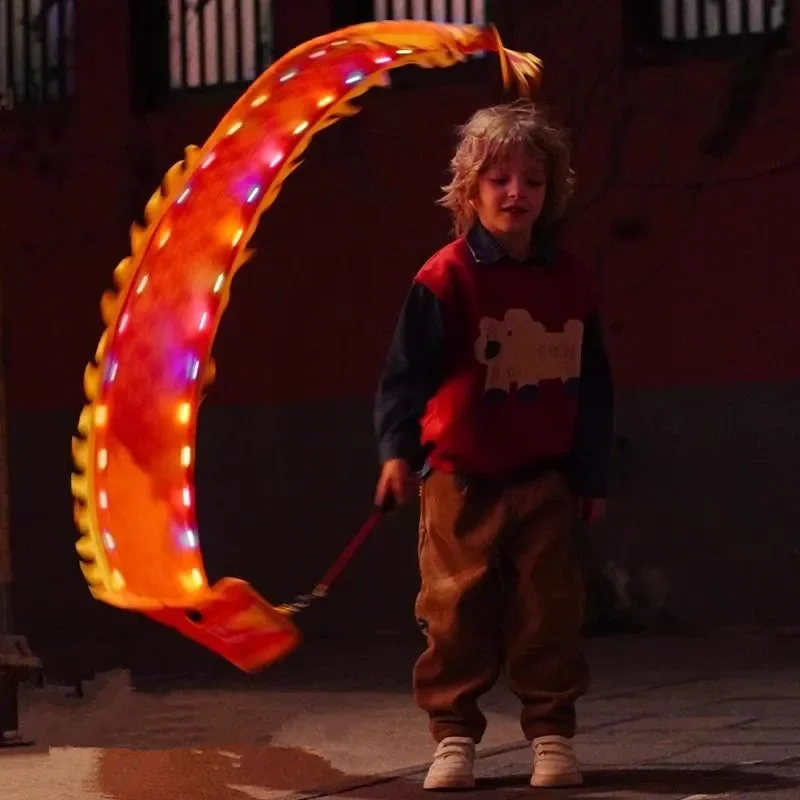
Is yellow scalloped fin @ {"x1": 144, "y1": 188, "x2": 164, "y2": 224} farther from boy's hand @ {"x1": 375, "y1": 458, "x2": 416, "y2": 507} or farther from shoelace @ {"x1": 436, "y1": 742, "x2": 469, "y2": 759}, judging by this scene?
shoelace @ {"x1": 436, "y1": 742, "x2": 469, "y2": 759}

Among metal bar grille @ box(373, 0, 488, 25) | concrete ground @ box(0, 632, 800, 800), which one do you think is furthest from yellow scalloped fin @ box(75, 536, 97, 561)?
metal bar grille @ box(373, 0, 488, 25)

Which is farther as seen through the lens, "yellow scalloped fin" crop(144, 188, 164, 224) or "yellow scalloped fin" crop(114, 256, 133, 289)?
"yellow scalloped fin" crop(114, 256, 133, 289)

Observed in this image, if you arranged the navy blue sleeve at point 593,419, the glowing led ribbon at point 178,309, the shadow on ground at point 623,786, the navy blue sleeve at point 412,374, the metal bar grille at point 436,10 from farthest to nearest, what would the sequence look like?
the metal bar grille at point 436,10 < the glowing led ribbon at point 178,309 < the navy blue sleeve at point 593,419 < the navy blue sleeve at point 412,374 < the shadow on ground at point 623,786

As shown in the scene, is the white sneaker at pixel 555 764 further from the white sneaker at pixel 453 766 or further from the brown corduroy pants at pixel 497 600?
the white sneaker at pixel 453 766

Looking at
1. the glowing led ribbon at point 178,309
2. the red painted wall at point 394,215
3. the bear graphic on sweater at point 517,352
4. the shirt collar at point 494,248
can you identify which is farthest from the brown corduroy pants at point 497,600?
the red painted wall at point 394,215

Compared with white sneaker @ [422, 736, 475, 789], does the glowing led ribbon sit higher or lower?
higher

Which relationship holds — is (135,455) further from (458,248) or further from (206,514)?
(206,514)

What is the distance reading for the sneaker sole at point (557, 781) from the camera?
5141 millimetres

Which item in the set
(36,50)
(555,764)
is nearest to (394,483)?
(555,764)

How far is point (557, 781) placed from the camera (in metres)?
5.14

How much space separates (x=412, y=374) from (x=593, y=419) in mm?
512

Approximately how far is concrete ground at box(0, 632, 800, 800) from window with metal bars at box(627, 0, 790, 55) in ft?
11.2

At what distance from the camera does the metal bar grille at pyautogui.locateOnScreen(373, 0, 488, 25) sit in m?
11.3

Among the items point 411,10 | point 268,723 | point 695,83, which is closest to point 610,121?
point 695,83
